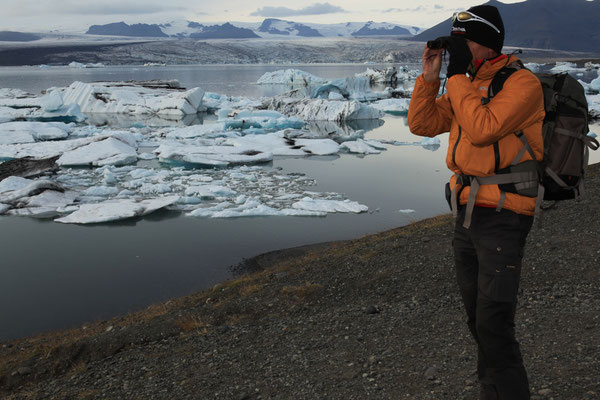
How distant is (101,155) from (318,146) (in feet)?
27.2

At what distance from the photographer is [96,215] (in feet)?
37.3

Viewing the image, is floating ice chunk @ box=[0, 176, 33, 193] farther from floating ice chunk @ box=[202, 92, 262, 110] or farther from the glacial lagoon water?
floating ice chunk @ box=[202, 92, 262, 110]

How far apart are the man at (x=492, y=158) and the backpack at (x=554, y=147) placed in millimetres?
23

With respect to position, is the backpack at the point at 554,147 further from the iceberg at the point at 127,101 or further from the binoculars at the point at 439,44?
the iceberg at the point at 127,101

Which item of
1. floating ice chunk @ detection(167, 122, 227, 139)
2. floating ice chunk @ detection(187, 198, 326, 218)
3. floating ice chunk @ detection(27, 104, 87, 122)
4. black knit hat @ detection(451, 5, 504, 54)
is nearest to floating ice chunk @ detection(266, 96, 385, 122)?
floating ice chunk @ detection(167, 122, 227, 139)

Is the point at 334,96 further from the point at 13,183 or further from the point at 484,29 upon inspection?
the point at 484,29

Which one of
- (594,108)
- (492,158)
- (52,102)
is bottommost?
(52,102)

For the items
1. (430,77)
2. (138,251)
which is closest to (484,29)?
(430,77)

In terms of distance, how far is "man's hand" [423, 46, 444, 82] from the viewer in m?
2.35

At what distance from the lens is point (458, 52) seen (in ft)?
7.39

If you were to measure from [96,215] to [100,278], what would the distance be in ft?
10.3

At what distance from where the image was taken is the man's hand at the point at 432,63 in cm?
235

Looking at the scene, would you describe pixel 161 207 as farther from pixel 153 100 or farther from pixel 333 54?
pixel 333 54

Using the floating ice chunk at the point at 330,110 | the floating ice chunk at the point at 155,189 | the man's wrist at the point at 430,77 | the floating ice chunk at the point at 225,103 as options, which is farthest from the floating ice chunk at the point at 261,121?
the man's wrist at the point at 430,77
